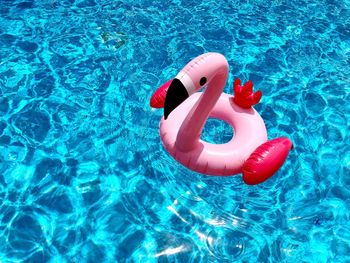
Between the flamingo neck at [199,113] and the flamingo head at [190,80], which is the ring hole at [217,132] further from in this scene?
the flamingo head at [190,80]

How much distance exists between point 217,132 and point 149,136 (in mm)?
642

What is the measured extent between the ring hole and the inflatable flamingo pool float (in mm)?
192

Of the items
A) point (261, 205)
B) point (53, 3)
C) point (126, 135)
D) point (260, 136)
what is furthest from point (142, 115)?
point (53, 3)

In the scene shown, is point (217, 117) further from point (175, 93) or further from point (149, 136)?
point (175, 93)

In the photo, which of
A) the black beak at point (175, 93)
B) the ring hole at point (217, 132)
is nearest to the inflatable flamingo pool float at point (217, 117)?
the black beak at point (175, 93)

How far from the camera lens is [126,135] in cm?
378

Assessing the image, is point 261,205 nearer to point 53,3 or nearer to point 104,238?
point 104,238

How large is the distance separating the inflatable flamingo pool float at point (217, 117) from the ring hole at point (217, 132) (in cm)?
19

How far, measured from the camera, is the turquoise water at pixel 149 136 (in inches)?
122

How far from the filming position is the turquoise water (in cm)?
309

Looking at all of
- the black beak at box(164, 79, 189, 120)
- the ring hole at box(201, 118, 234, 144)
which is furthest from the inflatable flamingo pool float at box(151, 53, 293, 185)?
the ring hole at box(201, 118, 234, 144)

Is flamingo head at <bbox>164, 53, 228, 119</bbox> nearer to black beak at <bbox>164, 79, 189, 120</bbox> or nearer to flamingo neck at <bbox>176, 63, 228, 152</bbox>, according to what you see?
black beak at <bbox>164, 79, 189, 120</bbox>

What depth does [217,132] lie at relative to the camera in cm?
387

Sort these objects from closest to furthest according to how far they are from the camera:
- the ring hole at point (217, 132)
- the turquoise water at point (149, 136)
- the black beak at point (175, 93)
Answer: the black beak at point (175, 93) → the turquoise water at point (149, 136) → the ring hole at point (217, 132)
